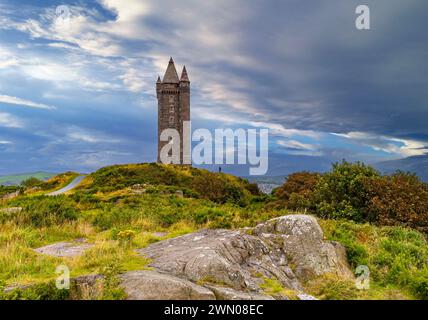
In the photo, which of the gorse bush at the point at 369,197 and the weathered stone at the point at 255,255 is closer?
the weathered stone at the point at 255,255

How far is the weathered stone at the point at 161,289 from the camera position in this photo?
6918 millimetres

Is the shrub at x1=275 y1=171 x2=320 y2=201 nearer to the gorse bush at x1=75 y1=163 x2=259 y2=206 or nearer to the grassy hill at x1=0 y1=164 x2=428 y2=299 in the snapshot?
the gorse bush at x1=75 y1=163 x2=259 y2=206

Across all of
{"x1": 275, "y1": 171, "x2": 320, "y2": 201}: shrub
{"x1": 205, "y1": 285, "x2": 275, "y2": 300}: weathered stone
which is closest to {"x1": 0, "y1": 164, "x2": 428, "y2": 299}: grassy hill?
{"x1": 205, "y1": 285, "x2": 275, "y2": 300}: weathered stone

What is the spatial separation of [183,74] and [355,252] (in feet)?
224

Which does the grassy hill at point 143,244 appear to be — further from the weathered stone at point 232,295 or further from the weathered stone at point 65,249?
the weathered stone at point 232,295

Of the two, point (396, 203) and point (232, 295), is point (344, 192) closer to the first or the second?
point (396, 203)

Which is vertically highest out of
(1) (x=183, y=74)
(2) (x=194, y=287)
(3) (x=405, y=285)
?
(1) (x=183, y=74)

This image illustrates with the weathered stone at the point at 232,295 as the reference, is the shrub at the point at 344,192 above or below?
above

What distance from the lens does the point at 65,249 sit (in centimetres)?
1211

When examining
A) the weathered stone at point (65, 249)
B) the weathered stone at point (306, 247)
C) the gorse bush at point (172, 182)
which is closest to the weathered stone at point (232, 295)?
the weathered stone at point (306, 247)

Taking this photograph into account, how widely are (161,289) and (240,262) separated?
9.81 ft

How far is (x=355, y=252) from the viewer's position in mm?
11047
